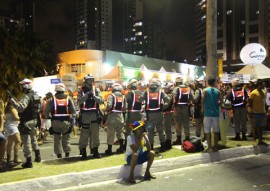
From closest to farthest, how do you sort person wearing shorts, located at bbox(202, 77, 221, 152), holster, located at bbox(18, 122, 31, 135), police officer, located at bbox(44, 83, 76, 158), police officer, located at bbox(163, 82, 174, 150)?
holster, located at bbox(18, 122, 31, 135) → police officer, located at bbox(44, 83, 76, 158) → person wearing shorts, located at bbox(202, 77, 221, 152) → police officer, located at bbox(163, 82, 174, 150)

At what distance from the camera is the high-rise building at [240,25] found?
10138cm

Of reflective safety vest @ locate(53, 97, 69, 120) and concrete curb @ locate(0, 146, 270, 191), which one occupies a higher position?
reflective safety vest @ locate(53, 97, 69, 120)

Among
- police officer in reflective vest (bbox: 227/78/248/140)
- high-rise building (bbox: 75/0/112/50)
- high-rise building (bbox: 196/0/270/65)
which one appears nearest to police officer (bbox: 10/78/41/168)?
police officer in reflective vest (bbox: 227/78/248/140)

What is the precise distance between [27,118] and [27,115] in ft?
0.23

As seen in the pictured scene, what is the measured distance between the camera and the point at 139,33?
174 m

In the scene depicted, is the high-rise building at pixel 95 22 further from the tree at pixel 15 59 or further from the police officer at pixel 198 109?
the police officer at pixel 198 109

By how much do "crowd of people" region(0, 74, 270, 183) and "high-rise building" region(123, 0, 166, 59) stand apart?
6198 inches

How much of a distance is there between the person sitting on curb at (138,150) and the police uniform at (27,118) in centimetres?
237

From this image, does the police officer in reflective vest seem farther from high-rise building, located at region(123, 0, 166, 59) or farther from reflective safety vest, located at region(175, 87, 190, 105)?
high-rise building, located at region(123, 0, 166, 59)

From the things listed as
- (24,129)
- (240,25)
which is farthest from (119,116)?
(240,25)

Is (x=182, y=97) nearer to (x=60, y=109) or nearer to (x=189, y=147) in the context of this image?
(x=189, y=147)

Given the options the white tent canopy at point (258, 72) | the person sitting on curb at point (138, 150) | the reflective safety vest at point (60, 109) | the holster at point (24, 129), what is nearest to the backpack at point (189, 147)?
the person sitting on curb at point (138, 150)

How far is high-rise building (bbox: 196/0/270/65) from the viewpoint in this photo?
101m

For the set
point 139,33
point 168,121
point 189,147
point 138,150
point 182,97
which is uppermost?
point 139,33
